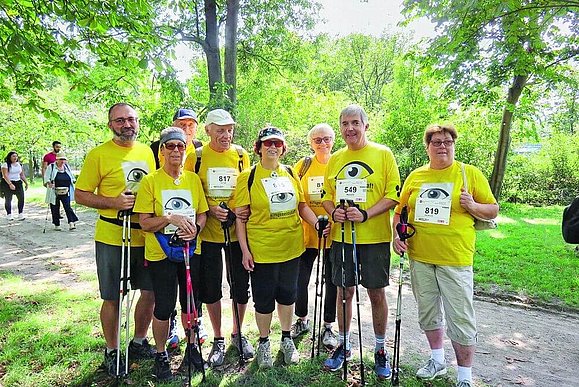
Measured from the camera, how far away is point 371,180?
11.4 feet

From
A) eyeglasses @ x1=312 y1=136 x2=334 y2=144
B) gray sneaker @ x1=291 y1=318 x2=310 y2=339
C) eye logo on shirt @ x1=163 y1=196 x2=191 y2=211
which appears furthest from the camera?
gray sneaker @ x1=291 y1=318 x2=310 y2=339

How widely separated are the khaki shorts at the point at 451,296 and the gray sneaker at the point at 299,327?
144cm

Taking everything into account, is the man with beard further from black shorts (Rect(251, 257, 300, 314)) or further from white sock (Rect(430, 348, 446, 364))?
white sock (Rect(430, 348, 446, 364))

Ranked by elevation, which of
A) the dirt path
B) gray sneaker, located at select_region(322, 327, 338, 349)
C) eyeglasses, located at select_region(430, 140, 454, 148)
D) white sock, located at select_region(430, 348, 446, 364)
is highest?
eyeglasses, located at select_region(430, 140, 454, 148)

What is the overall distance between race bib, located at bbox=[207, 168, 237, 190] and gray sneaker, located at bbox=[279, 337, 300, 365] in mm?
1566

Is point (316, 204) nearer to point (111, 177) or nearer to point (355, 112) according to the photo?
point (355, 112)

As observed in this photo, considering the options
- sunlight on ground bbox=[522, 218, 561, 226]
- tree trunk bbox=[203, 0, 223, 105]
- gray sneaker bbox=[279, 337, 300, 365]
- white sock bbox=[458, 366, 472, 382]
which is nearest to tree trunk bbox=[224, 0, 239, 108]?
tree trunk bbox=[203, 0, 223, 105]

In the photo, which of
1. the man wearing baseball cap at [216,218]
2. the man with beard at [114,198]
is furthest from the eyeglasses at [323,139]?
the man with beard at [114,198]

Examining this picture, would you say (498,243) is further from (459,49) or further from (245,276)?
(245,276)

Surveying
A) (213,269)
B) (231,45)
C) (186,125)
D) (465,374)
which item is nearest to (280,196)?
(213,269)

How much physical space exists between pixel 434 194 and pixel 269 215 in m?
1.43

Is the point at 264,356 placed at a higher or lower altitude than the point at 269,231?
lower

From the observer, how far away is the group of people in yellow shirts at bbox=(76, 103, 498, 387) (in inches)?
128

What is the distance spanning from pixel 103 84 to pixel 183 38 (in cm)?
260
